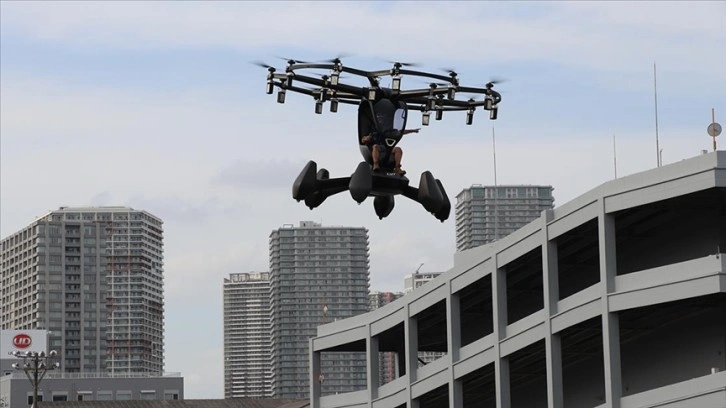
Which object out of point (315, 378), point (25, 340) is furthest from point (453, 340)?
point (25, 340)

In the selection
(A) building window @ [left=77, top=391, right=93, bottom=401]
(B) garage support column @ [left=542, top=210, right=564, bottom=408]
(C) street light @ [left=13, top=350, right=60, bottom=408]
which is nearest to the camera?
(B) garage support column @ [left=542, top=210, right=564, bottom=408]

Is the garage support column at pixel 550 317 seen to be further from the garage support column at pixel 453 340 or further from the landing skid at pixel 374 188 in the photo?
the landing skid at pixel 374 188

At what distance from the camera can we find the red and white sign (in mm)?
170500

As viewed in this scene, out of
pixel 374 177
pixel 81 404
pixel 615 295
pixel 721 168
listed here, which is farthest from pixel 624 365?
pixel 81 404

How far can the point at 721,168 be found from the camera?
54.4 metres

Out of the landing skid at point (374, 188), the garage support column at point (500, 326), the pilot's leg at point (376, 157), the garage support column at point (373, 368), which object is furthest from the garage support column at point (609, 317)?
the pilot's leg at point (376, 157)

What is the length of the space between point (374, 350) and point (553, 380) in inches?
698

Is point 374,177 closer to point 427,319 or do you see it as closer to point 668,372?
point 668,372

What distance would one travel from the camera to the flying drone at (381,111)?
31.8 metres

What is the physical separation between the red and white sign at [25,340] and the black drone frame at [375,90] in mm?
140064

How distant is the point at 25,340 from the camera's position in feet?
561

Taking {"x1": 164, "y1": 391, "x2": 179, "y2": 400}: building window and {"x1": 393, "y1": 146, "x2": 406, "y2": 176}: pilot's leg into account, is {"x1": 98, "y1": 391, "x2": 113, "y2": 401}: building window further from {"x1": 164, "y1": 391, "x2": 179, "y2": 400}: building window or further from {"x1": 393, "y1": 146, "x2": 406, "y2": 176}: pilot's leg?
{"x1": 393, "y1": 146, "x2": 406, "y2": 176}: pilot's leg

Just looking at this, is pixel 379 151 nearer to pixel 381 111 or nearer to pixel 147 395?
pixel 381 111

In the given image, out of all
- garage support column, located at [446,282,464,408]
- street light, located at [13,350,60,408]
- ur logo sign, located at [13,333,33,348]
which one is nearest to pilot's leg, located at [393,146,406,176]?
garage support column, located at [446,282,464,408]
